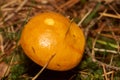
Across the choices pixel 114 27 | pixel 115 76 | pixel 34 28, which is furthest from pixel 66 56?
pixel 114 27

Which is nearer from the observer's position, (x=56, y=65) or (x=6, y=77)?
(x=56, y=65)

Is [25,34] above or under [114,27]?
above

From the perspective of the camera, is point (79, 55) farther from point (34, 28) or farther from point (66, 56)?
point (34, 28)

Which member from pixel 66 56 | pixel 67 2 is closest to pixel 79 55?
pixel 66 56

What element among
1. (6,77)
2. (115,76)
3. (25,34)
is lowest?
Result: (115,76)

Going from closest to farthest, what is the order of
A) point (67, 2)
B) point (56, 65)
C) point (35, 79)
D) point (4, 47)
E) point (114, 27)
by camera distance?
point (56, 65), point (35, 79), point (4, 47), point (114, 27), point (67, 2)

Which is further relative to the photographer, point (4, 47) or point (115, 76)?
point (4, 47)

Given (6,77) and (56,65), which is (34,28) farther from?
(6,77)

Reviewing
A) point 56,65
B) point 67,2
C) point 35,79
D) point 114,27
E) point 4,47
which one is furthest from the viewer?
point 67,2

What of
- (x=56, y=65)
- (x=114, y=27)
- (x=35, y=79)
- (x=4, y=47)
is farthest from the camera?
(x=114, y=27)
